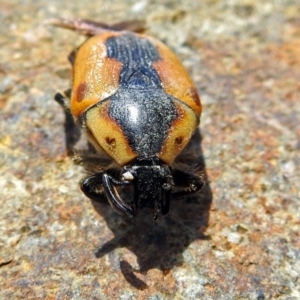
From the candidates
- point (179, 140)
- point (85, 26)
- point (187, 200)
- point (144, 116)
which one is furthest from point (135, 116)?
point (85, 26)

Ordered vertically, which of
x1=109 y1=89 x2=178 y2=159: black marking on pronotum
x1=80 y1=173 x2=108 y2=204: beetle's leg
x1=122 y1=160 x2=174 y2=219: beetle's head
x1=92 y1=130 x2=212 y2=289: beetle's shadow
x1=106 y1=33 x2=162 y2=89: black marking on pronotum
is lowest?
x1=92 y1=130 x2=212 y2=289: beetle's shadow

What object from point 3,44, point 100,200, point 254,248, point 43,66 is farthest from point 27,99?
point 254,248

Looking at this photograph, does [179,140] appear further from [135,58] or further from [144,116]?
[135,58]

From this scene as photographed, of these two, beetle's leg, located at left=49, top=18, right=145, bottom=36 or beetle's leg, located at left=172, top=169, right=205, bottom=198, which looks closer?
beetle's leg, located at left=172, top=169, right=205, bottom=198

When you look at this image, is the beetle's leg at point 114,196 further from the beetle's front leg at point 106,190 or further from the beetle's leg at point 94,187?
the beetle's leg at point 94,187

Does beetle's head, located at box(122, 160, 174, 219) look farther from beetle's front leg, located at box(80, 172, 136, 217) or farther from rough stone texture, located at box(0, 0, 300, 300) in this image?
rough stone texture, located at box(0, 0, 300, 300)

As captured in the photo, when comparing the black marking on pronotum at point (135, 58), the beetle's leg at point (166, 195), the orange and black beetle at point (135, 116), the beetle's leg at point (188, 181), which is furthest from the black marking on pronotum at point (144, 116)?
the beetle's leg at point (188, 181)

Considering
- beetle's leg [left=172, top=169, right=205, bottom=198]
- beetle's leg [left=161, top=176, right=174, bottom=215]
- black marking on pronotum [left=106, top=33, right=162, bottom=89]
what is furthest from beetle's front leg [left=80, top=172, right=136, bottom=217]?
black marking on pronotum [left=106, top=33, right=162, bottom=89]

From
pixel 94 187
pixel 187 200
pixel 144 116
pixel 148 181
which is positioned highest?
pixel 144 116
